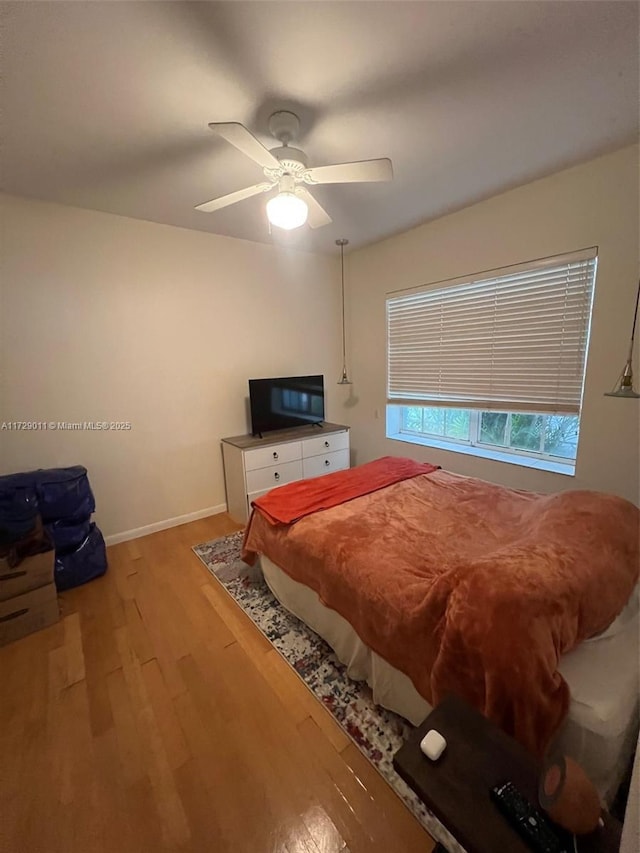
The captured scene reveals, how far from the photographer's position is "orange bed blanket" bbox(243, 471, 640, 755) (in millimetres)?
988

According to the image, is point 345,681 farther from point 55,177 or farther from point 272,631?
point 55,177

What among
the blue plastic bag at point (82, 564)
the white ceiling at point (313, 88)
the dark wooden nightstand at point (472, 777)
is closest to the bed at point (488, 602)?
the dark wooden nightstand at point (472, 777)

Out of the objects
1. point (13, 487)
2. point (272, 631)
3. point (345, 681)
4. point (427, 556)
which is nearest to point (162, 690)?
point (272, 631)

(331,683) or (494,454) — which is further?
(494,454)

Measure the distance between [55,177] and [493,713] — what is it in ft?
10.9

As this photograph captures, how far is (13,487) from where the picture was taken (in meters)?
2.16

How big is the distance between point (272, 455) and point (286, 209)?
2076mm

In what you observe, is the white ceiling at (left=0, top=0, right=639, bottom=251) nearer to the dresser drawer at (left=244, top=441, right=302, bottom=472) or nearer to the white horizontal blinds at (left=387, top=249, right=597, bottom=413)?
the white horizontal blinds at (left=387, top=249, right=597, bottom=413)

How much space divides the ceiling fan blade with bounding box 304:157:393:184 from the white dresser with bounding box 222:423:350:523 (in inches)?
81.6

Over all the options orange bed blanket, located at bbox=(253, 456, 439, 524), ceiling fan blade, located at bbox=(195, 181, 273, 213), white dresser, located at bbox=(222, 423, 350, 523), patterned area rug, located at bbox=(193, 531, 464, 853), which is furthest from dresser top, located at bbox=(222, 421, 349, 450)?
ceiling fan blade, located at bbox=(195, 181, 273, 213)

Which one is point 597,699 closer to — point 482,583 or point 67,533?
point 482,583

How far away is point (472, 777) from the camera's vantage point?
78 centimetres

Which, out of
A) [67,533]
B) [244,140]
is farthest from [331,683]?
[244,140]

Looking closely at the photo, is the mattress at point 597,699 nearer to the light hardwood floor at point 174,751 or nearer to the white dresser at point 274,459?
the light hardwood floor at point 174,751
